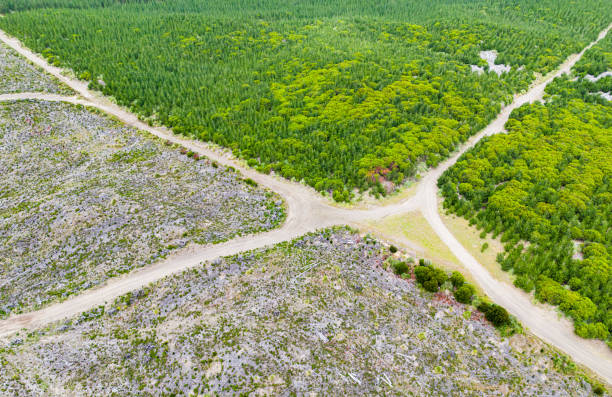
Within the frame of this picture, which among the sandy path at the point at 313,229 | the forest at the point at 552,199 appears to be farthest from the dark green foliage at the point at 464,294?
the forest at the point at 552,199

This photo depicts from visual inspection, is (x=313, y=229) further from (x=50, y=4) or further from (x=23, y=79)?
(x=50, y=4)

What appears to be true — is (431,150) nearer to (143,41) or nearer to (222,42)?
(222,42)

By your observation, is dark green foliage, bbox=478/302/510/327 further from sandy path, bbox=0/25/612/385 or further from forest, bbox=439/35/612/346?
forest, bbox=439/35/612/346

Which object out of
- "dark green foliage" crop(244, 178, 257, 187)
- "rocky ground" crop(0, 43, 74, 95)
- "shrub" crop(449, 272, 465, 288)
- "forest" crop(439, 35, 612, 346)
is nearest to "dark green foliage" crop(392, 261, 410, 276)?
"shrub" crop(449, 272, 465, 288)

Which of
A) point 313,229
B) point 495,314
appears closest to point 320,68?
point 313,229

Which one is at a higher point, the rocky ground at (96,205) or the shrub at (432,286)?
the shrub at (432,286)

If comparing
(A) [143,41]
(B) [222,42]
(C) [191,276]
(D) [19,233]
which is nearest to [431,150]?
(C) [191,276]

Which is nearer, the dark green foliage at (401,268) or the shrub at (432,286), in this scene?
the shrub at (432,286)

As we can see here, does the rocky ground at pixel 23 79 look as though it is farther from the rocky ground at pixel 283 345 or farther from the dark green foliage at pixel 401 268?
the dark green foliage at pixel 401 268
